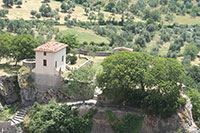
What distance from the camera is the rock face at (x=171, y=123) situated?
50.0 metres

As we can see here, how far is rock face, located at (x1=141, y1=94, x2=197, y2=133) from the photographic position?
50000mm

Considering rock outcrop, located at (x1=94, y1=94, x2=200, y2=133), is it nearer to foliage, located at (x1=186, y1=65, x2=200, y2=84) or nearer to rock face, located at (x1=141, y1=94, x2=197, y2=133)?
rock face, located at (x1=141, y1=94, x2=197, y2=133)

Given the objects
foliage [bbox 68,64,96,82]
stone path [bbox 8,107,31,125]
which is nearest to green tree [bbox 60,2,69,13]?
stone path [bbox 8,107,31,125]

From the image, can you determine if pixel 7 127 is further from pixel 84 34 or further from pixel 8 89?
pixel 84 34

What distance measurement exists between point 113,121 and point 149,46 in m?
87.4

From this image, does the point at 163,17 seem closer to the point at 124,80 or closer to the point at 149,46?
the point at 149,46

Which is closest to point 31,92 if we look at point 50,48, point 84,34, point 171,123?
point 50,48

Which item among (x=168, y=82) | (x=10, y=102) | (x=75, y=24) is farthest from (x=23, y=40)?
(x=75, y=24)

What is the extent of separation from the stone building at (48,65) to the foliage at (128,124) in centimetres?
1310

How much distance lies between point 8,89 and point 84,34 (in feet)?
232

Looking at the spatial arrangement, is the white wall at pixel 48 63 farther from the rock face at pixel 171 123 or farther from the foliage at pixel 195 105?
the foliage at pixel 195 105

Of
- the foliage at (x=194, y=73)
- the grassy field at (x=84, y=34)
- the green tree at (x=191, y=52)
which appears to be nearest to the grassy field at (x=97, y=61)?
the foliage at (x=194, y=73)

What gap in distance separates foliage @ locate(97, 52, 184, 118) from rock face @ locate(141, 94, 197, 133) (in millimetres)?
1153

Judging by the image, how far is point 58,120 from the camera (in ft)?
163
